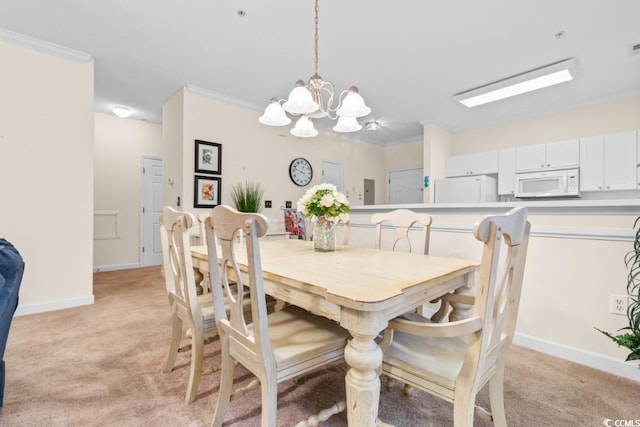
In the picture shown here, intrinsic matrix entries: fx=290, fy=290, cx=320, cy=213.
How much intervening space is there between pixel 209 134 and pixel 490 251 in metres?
3.55

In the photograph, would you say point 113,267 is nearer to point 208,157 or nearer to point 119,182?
point 119,182

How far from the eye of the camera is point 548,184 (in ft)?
12.7

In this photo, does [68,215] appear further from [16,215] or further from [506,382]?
[506,382]

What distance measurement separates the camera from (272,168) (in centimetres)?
430

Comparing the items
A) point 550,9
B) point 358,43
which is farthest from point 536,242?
point 358,43

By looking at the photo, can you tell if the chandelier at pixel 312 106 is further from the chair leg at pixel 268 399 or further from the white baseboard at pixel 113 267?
the white baseboard at pixel 113 267

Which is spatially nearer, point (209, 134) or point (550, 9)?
point (550, 9)

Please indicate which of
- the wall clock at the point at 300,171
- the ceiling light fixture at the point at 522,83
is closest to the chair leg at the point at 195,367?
Result: the wall clock at the point at 300,171

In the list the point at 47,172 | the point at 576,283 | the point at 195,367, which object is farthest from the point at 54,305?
the point at 576,283

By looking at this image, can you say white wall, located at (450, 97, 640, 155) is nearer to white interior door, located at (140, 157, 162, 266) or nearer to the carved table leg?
the carved table leg

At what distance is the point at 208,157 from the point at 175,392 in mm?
2741

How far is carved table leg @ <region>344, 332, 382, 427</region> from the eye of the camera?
0.93 m

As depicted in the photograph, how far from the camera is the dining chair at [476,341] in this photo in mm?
884

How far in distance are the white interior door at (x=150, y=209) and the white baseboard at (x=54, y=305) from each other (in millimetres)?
2000
